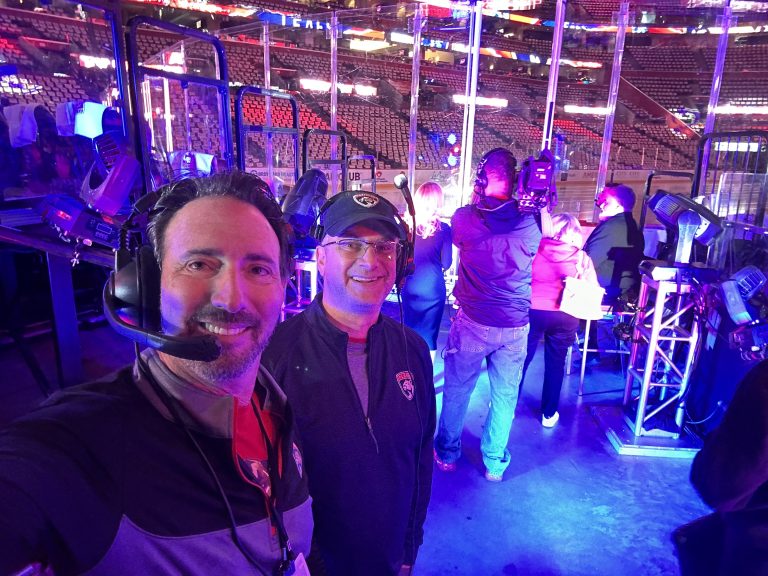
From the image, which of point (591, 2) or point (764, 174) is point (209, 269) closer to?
point (764, 174)

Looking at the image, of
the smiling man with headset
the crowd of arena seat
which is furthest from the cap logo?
the crowd of arena seat

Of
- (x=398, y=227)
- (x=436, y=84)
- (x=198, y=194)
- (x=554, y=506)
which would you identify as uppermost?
(x=436, y=84)

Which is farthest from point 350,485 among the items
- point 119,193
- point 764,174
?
point 764,174

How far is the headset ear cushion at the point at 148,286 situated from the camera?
911mm

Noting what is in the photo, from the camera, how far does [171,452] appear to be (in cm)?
78

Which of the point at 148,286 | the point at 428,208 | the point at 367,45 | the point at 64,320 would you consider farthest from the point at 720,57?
the point at 367,45

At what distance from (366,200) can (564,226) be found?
252cm

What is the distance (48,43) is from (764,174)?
17.1 metres

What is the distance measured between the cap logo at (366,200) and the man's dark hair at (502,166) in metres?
1.35

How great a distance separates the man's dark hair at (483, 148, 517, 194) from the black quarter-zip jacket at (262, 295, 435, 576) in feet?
5.23

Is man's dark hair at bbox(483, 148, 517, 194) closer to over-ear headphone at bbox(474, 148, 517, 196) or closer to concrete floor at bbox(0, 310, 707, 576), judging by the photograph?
over-ear headphone at bbox(474, 148, 517, 196)

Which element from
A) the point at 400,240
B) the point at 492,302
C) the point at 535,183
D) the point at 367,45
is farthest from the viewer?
the point at 367,45

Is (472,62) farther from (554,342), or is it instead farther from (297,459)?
(297,459)

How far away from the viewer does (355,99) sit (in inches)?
772
